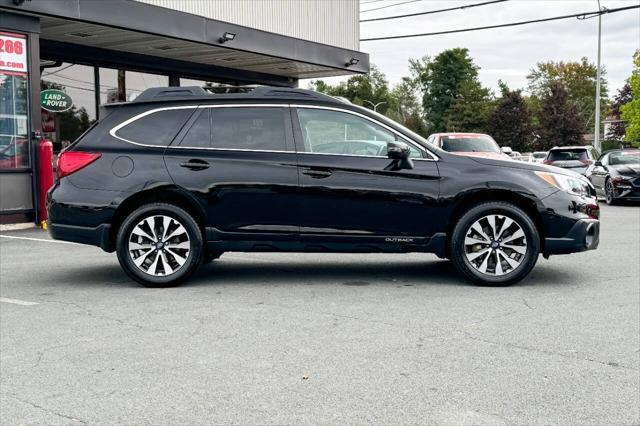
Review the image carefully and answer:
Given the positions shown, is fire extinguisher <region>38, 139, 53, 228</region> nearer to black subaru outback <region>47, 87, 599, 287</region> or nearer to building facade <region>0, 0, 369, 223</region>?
building facade <region>0, 0, 369, 223</region>

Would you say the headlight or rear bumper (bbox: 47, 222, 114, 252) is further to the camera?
the headlight

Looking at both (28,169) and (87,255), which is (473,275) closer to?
(87,255)

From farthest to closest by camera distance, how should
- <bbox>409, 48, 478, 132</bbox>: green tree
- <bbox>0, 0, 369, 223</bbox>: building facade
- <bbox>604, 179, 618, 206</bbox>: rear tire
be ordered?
<bbox>409, 48, 478, 132</bbox>: green tree
<bbox>604, 179, 618, 206</bbox>: rear tire
<bbox>0, 0, 369, 223</bbox>: building facade

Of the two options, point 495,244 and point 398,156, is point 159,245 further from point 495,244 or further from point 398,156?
point 495,244

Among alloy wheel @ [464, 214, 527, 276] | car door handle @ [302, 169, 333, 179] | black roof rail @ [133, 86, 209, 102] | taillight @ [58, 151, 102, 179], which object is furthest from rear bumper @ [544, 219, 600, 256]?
taillight @ [58, 151, 102, 179]

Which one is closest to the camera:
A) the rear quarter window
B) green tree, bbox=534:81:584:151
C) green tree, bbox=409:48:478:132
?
the rear quarter window

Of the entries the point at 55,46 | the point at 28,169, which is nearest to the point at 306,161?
the point at 28,169

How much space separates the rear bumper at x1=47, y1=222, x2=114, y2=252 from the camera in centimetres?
698

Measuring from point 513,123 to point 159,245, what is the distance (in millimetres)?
77412

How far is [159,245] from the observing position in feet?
22.9

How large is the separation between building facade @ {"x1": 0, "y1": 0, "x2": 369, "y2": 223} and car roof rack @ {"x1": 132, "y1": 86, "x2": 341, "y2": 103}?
21.0 feet

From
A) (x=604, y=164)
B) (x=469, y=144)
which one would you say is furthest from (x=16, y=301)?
(x=604, y=164)

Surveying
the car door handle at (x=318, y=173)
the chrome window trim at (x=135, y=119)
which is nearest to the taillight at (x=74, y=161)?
the chrome window trim at (x=135, y=119)

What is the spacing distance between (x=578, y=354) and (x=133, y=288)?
4.21 metres
